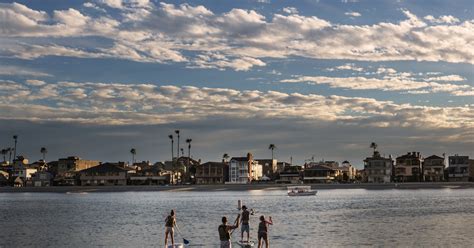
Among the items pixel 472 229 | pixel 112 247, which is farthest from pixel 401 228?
pixel 112 247

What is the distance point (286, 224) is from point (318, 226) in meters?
3.49

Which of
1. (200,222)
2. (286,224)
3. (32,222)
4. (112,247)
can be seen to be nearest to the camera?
(112,247)

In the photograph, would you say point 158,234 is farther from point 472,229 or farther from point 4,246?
point 472,229

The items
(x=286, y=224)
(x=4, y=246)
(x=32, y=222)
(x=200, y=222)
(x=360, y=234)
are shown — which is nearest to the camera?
(x=4, y=246)

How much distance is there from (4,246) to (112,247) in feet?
28.6

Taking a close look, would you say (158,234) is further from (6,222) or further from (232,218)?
(6,222)

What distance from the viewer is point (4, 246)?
45.0m

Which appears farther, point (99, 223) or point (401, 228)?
point (99, 223)

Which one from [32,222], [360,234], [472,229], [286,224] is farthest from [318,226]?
[32,222]

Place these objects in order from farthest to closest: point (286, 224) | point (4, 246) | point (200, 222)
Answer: point (200, 222)
point (286, 224)
point (4, 246)

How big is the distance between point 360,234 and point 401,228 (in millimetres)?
6786

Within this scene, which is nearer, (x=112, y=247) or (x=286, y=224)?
(x=112, y=247)

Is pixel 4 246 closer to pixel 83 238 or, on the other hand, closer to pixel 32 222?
pixel 83 238

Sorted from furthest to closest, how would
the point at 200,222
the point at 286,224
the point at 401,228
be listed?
1. the point at 200,222
2. the point at 286,224
3. the point at 401,228
